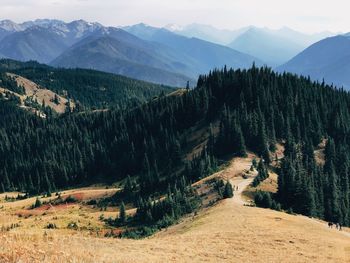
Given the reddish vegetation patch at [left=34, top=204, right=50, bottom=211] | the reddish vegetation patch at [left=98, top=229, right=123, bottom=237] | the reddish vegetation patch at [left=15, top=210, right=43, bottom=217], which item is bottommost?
the reddish vegetation patch at [left=34, top=204, right=50, bottom=211]

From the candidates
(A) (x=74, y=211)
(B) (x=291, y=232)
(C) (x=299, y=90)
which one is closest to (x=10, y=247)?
(B) (x=291, y=232)

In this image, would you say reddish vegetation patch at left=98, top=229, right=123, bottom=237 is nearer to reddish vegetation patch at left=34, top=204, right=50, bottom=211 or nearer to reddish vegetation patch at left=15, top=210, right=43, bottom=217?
reddish vegetation patch at left=15, top=210, right=43, bottom=217

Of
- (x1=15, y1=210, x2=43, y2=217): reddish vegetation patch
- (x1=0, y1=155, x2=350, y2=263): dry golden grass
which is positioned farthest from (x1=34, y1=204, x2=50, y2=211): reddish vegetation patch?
(x1=0, y1=155, x2=350, y2=263): dry golden grass

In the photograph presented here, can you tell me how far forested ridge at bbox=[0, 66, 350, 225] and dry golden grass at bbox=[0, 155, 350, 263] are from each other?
1113 inches

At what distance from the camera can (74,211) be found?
112250 millimetres

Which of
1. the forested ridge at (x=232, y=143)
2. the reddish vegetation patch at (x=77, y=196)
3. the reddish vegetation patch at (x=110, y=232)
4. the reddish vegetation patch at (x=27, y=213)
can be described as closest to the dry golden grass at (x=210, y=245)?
the reddish vegetation patch at (x=110, y=232)

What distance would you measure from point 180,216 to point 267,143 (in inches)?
2228

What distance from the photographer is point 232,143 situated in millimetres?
130500

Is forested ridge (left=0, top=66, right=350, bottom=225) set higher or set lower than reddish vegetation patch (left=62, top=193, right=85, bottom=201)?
higher

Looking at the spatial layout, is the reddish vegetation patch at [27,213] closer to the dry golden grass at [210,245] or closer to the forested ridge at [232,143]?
the forested ridge at [232,143]

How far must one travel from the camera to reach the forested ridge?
95.2 metres

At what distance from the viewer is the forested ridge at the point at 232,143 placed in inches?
3750

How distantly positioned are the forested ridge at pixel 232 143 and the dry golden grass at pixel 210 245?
28262mm

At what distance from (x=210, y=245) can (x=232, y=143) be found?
91453mm
